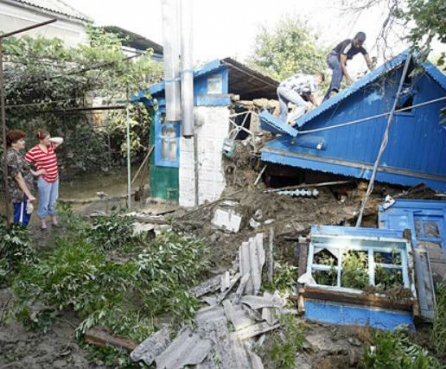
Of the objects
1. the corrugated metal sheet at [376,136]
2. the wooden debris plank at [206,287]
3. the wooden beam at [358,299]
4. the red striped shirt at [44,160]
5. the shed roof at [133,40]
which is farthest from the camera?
the shed roof at [133,40]

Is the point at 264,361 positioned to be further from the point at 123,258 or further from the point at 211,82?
the point at 211,82

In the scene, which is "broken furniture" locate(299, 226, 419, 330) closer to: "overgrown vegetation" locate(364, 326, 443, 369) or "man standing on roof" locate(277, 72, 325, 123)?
"overgrown vegetation" locate(364, 326, 443, 369)

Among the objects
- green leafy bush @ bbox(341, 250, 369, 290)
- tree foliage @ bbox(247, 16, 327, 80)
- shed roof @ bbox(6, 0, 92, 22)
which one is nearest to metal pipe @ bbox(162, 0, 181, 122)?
green leafy bush @ bbox(341, 250, 369, 290)

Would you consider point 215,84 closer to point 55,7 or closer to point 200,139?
point 200,139

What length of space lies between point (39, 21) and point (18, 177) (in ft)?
41.8

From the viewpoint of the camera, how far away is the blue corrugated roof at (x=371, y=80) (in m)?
6.45

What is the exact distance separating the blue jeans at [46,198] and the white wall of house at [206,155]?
333 centimetres

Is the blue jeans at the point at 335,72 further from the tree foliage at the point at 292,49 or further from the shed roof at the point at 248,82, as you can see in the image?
the tree foliage at the point at 292,49

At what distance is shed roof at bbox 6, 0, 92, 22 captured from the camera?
571 inches

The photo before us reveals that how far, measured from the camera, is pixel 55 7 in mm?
16375

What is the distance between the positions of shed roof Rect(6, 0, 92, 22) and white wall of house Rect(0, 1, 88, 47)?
15 cm

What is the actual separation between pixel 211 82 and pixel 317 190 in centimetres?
344

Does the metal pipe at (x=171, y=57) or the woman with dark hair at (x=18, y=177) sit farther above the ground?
the metal pipe at (x=171, y=57)

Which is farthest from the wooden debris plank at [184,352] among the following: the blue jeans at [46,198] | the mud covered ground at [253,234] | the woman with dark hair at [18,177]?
the blue jeans at [46,198]
